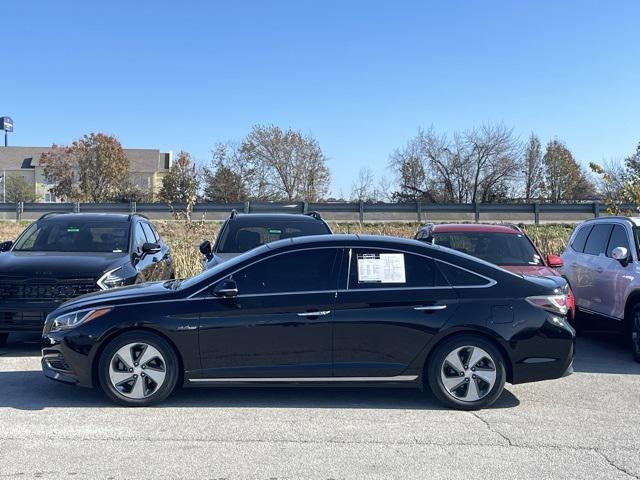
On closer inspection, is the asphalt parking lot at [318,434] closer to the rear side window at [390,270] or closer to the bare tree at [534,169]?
the rear side window at [390,270]

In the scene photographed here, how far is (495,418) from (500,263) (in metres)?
3.72

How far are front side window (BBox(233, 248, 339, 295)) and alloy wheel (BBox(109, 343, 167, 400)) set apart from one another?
1039mm

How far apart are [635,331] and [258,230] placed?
17.8 feet

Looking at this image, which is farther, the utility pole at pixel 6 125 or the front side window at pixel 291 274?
the utility pole at pixel 6 125

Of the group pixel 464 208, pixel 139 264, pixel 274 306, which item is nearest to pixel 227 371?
pixel 274 306

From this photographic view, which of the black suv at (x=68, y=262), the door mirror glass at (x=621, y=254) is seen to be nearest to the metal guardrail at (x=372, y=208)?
the black suv at (x=68, y=262)

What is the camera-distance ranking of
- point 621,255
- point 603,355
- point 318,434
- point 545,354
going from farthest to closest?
point 603,355, point 621,255, point 545,354, point 318,434

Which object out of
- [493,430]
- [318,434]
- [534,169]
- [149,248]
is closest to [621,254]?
[493,430]

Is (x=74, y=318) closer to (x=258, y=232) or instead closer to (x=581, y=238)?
(x=258, y=232)

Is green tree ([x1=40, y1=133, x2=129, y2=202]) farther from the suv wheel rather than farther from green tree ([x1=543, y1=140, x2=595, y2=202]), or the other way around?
the suv wheel

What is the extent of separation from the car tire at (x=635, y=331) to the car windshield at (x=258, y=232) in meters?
4.35

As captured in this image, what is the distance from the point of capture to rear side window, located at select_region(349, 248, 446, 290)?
600 cm

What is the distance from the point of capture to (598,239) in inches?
374

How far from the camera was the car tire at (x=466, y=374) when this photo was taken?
5824mm
